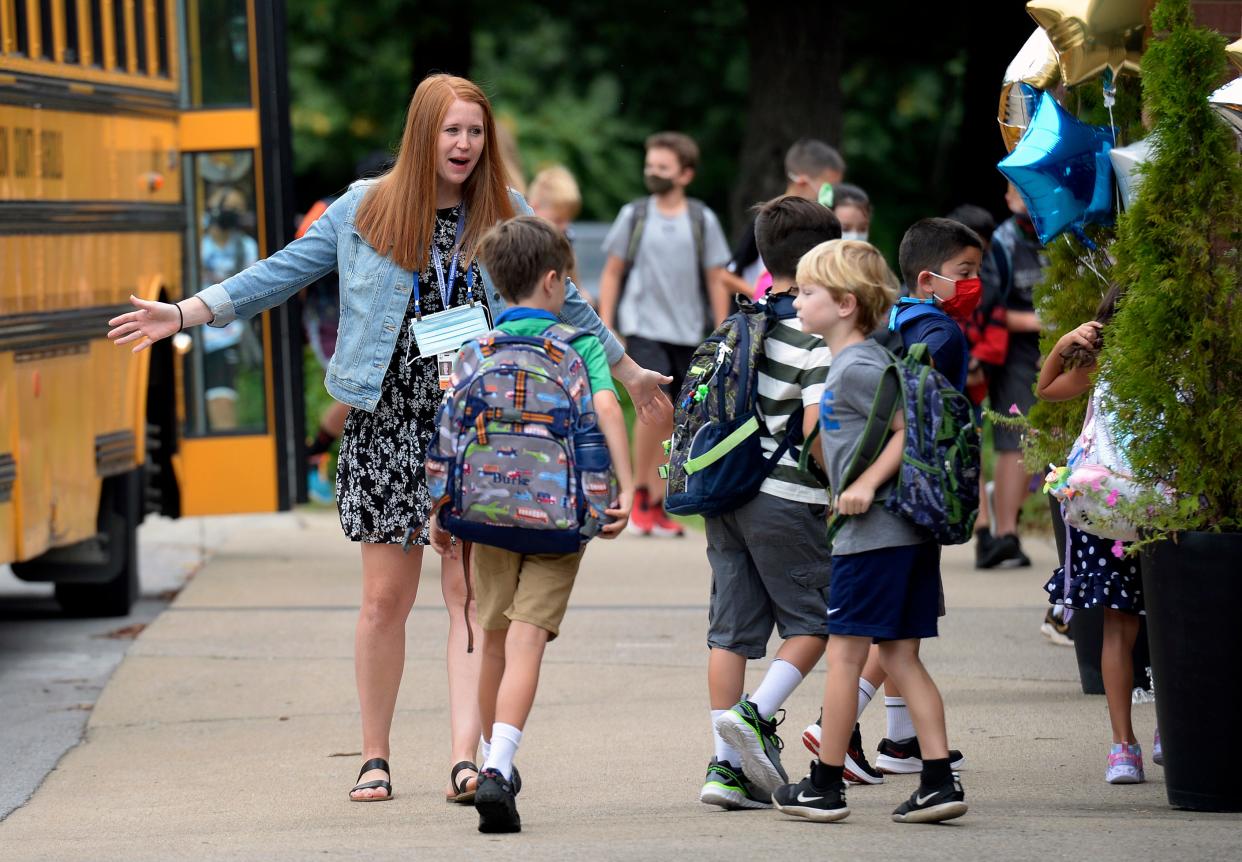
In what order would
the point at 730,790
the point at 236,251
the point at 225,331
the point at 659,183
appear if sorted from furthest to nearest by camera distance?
the point at 659,183 < the point at 225,331 < the point at 236,251 < the point at 730,790

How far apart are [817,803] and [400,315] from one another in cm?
166

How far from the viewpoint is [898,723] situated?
573cm

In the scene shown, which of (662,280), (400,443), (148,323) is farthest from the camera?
(662,280)

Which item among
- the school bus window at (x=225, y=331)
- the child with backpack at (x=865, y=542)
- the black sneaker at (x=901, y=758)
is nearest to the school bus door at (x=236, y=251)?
the school bus window at (x=225, y=331)

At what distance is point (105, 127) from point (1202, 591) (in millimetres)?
5483

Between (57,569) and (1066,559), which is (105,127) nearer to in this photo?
(57,569)

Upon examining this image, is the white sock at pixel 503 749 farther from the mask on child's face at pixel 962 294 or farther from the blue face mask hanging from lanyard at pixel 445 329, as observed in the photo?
the mask on child's face at pixel 962 294

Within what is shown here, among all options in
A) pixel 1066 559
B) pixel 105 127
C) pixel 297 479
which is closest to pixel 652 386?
pixel 1066 559

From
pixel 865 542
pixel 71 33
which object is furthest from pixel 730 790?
pixel 71 33

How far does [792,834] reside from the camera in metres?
4.79

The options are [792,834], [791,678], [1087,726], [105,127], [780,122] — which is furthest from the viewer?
[780,122]

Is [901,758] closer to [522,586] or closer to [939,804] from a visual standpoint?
[939,804]

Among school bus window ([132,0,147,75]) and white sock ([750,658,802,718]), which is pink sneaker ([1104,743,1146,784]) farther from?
school bus window ([132,0,147,75])

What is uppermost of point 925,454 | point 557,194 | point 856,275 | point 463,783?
point 557,194
